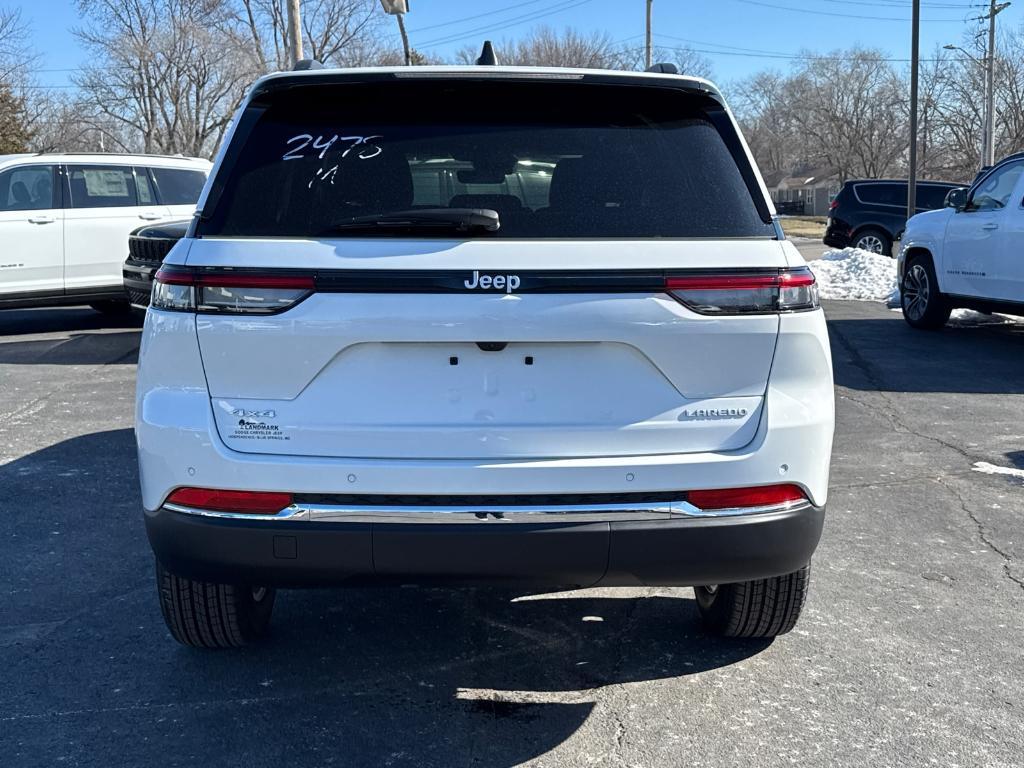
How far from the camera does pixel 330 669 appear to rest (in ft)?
11.5

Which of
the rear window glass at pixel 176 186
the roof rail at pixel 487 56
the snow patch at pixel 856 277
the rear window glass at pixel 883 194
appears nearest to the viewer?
the roof rail at pixel 487 56

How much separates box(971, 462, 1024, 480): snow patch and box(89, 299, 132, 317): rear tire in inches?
392

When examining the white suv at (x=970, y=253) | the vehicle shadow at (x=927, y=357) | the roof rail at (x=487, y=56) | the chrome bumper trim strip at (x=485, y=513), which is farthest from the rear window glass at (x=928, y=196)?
the chrome bumper trim strip at (x=485, y=513)

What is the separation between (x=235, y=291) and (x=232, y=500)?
566 millimetres

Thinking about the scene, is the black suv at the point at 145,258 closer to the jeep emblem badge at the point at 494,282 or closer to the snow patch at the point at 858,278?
the jeep emblem badge at the point at 494,282

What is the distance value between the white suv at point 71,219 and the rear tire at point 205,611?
8.81 metres

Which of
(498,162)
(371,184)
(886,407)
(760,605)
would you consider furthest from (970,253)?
(371,184)

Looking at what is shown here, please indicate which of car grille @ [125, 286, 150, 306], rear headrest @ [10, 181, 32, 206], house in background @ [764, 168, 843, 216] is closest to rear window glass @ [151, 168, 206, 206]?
rear headrest @ [10, 181, 32, 206]

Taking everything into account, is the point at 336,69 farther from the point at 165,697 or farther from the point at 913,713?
the point at 913,713

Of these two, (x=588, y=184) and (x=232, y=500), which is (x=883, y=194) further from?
(x=232, y=500)

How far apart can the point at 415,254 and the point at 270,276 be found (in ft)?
1.27

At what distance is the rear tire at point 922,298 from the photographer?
11477 millimetres

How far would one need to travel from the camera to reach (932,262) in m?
11.5

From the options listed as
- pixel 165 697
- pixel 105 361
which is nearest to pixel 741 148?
pixel 165 697
